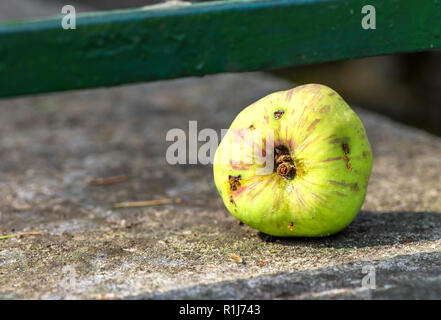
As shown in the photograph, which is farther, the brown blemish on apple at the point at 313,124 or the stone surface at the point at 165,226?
the brown blemish on apple at the point at 313,124

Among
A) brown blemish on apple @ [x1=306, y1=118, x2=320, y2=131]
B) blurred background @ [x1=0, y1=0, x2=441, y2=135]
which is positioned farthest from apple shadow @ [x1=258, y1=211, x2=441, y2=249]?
blurred background @ [x1=0, y1=0, x2=441, y2=135]

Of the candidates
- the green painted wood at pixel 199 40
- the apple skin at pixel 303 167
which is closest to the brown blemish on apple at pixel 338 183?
the apple skin at pixel 303 167

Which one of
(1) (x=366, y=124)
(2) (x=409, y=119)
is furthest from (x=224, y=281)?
(2) (x=409, y=119)

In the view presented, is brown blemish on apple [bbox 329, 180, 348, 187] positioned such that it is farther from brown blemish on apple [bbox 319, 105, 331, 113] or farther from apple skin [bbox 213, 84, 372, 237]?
brown blemish on apple [bbox 319, 105, 331, 113]

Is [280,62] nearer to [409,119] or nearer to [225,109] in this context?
[225,109]

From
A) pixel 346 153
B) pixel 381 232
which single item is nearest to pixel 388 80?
pixel 381 232

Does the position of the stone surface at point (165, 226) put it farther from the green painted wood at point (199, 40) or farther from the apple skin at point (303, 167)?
the green painted wood at point (199, 40)
